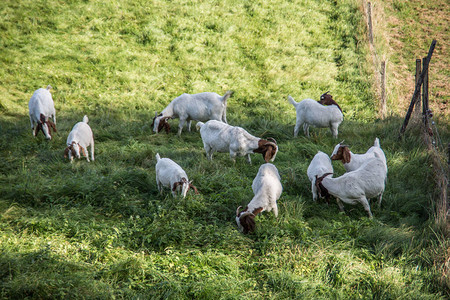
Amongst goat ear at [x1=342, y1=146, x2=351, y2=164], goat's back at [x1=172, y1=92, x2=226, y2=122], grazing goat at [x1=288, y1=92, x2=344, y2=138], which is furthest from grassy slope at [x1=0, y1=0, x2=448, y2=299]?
goat ear at [x1=342, y1=146, x2=351, y2=164]

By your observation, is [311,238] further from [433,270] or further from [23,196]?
[23,196]

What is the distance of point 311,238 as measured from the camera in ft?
19.2

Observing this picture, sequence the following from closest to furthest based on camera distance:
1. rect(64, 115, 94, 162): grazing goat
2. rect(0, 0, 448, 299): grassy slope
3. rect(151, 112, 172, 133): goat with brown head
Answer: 1. rect(0, 0, 448, 299): grassy slope
2. rect(64, 115, 94, 162): grazing goat
3. rect(151, 112, 172, 133): goat with brown head

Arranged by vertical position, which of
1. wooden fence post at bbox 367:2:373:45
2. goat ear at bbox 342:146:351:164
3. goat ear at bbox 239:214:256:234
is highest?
wooden fence post at bbox 367:2:373:45

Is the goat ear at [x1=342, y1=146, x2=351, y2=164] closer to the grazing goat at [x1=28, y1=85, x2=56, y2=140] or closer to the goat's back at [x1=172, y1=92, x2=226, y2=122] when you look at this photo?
the goat's back at [x1=172, y1=92, x2=226, y2=122]

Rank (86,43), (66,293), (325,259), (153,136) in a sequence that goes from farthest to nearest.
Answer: (86,43) < (153,136) < (325,259) < (66,293)

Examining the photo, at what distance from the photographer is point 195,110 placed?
11008mm

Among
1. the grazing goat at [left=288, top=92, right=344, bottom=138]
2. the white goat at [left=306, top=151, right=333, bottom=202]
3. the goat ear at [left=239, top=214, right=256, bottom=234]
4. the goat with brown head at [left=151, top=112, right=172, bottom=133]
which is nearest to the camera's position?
the goat ear at [left=239, top=214, right=256, bottom=234]

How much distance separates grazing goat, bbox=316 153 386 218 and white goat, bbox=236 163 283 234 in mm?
832

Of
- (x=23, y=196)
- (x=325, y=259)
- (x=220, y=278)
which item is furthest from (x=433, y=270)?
(x=23, y=196)

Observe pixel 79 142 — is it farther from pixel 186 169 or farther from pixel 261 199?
pixel 261 199

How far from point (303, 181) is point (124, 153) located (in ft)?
14.3

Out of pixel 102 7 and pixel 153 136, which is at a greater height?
pixel 102 7

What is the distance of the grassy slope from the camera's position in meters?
5.04
